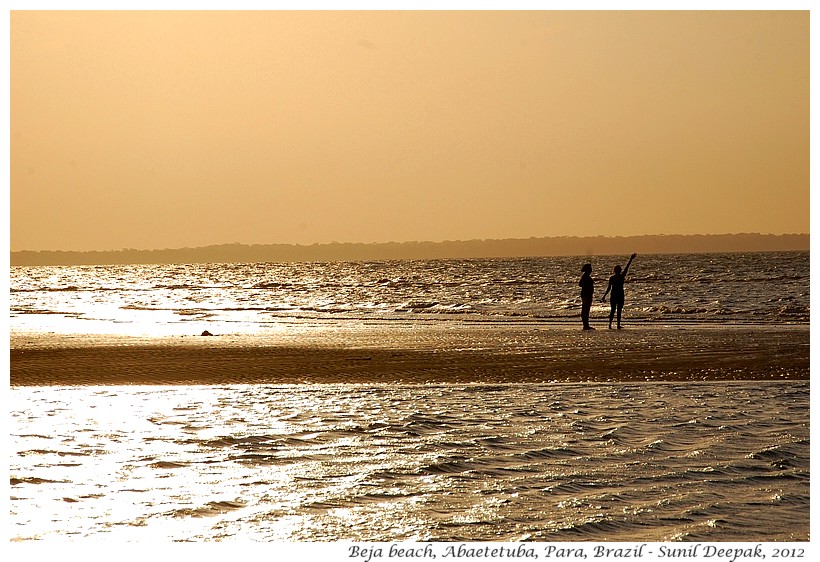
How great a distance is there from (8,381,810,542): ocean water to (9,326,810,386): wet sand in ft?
8.26

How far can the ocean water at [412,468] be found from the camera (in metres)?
7.07

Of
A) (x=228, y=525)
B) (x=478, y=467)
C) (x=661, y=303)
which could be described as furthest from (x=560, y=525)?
(x=661, y=303)

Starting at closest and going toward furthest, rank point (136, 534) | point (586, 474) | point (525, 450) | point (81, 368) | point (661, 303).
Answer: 1. point (136, 534)
2. point (586, 474)
3. point (525, 450)
4. point (81, 368)
5. point (661, 303)

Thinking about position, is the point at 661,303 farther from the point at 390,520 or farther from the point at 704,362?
the point at 390,520

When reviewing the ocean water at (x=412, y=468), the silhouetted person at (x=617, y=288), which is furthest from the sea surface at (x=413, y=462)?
the silhouetted person at (x=617, y=288)

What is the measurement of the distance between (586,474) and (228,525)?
3.11 meters

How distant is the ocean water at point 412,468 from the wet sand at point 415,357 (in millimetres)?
2519

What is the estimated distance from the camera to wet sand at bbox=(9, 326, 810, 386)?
1558 centimetres

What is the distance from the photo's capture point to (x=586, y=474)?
27.9 feet

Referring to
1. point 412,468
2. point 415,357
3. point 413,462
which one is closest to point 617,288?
point 415,357

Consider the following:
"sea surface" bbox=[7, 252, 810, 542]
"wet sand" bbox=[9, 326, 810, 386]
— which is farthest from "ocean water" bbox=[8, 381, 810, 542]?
"wet sand" bbox=[9, 326, 810, 386]

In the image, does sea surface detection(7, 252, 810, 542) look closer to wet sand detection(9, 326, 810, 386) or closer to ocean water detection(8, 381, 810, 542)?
ocean water detection(8, 381, 810, 542)

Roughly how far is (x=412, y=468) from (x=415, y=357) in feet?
33.0

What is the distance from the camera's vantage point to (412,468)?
874 cm
